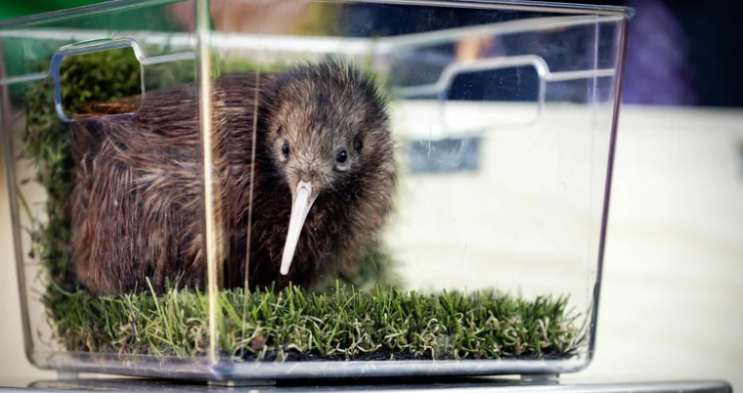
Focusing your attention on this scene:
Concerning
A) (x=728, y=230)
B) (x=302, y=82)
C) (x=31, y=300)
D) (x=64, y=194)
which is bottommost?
(x=728, y=230)

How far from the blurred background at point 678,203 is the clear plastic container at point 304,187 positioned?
1143mm

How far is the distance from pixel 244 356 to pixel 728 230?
5.81 feet

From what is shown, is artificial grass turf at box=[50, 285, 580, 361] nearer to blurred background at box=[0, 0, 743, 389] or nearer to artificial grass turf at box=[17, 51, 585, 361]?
artificial grass turf at box=[17, 51, 585, 361]

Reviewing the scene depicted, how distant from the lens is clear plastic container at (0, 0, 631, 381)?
2.19ft

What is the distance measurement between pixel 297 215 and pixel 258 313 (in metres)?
0.09

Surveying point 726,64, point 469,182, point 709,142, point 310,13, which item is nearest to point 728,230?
point 709,142

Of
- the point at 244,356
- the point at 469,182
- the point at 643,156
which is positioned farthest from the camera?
the point at 643,156

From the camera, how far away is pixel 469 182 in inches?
36.2

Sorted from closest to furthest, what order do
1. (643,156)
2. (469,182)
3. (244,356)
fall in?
(244,356) → (469,182) → (643,156)

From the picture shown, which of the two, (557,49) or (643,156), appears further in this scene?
(643,156)

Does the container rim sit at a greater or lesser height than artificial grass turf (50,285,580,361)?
greater

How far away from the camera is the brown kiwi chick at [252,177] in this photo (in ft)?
2.21

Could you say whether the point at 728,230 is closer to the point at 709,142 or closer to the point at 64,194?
the point at 709,142

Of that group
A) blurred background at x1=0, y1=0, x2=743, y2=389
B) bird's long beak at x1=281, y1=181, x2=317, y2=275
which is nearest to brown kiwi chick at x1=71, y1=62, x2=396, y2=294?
bird's long beak at x1=281, y1=181, x2=317, y2=275
